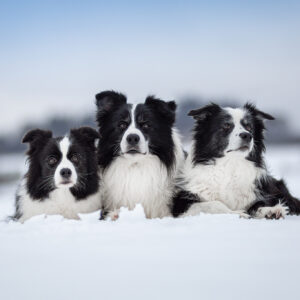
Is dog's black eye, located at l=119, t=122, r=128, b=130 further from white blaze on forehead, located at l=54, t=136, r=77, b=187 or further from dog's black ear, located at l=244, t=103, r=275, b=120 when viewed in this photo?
dog's black ear, located at l=244, t=103, r=275, b=120

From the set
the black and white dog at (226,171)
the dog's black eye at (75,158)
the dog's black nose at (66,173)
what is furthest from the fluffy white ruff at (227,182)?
the dog's black nose at (66,173)

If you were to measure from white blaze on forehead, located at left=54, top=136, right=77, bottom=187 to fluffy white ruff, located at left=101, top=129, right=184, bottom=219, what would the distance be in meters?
0.80

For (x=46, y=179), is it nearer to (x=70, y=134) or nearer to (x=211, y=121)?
(x=70, y=134)

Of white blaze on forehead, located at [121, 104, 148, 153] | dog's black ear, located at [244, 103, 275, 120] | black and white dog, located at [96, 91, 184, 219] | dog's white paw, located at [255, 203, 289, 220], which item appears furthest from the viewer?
dog's black ear, located at [244, 103, 275, 120]

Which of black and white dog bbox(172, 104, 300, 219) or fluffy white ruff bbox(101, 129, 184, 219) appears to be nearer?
black and white dog bbox(172, 104, 300, 219)

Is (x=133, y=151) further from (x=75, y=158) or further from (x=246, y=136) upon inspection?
(x=246, y=136)

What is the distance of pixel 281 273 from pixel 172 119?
3083mm

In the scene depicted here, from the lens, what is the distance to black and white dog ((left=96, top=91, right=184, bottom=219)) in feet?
18.7

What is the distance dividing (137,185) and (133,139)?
0.85 metres

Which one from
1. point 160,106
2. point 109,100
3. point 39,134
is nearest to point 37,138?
point 39,134

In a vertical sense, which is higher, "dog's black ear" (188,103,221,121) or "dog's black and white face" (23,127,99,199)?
"dog's black ear" (188,103,221,121)

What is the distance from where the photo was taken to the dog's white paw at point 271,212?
5.43 metres

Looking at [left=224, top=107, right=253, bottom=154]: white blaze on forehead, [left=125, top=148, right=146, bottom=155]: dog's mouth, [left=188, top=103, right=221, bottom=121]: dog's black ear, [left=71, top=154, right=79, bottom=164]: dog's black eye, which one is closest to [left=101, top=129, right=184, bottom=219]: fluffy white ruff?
[left=125, top=148, right=146, bottom=155]: dog's mouth

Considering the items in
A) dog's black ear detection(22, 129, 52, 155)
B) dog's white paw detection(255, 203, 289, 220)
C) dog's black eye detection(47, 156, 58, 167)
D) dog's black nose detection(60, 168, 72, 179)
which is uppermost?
dog's black ear detection(22, 129, 52, 155)
